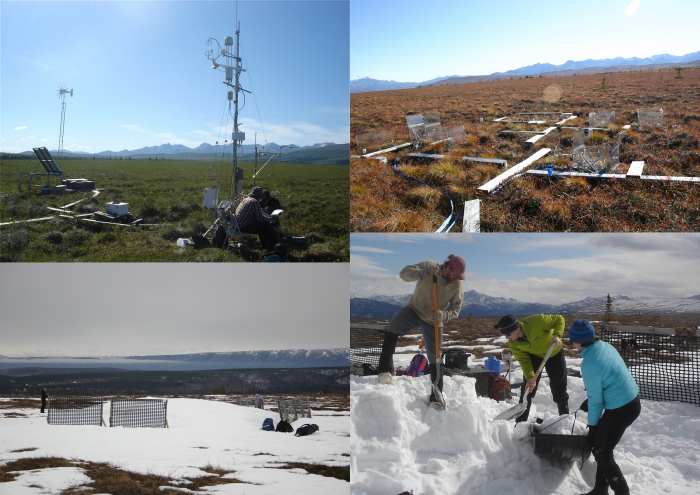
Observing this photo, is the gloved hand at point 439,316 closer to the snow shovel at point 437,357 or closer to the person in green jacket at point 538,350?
the snow shovel at point 437,357

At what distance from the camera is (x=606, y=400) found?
3.60m

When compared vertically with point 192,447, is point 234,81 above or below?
above

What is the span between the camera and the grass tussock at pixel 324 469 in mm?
4973

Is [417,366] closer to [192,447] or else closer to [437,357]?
[437,357]

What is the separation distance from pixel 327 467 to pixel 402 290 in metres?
1.79

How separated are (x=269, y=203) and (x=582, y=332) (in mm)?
3132

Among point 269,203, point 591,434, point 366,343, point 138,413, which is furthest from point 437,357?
point 138,413

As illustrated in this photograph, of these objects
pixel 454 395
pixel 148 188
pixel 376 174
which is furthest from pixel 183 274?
pixel 454 395

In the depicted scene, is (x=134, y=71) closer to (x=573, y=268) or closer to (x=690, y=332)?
(x=573, y=268)

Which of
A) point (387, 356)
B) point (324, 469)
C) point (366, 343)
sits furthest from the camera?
point (324, 469)

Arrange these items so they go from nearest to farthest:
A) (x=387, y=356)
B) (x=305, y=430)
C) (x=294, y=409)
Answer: (x=387, y=356), (x=305, y=430), (x=294, y=409)

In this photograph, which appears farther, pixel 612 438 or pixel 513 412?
pixel 513 412

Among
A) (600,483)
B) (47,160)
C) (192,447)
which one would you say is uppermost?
(47,160)

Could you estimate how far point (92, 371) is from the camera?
5316 millimetres
